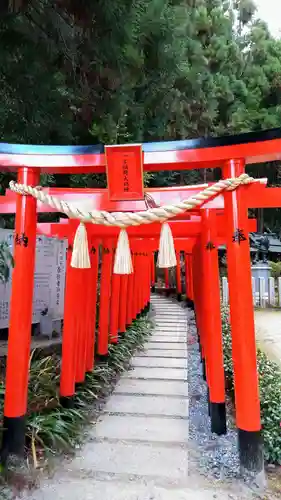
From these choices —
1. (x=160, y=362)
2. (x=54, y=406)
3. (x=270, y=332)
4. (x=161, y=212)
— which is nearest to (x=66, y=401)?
(x=54, y=406)

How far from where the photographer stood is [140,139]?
731 cm

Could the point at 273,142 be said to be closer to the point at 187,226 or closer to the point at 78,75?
the point at 187,226

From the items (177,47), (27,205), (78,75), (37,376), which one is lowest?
(37,376)

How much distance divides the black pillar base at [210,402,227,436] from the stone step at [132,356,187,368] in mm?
3049

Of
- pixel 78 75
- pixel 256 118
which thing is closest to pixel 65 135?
pixel 78 75

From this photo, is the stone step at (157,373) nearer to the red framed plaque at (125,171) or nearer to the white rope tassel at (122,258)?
the white rope tassel at (122,258)

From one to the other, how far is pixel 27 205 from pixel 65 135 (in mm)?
2352

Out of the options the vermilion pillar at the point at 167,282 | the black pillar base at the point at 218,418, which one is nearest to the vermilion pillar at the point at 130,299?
the black pillar base at the point at 218,418

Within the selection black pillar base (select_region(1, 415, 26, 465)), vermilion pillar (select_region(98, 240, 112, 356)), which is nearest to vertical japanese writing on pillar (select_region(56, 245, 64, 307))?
vermilion pillar (select_region(98, 240, 112, 356))

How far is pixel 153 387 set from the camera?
5996 millimetres

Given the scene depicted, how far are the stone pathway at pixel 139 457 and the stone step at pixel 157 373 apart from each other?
14 cm

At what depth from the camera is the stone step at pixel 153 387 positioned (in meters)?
5.72

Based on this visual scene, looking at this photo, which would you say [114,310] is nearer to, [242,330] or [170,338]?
[170,338]

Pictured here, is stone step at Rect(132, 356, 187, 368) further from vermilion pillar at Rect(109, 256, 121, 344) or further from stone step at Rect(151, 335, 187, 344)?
stone step at Rect(151, 335, 187, 344)
